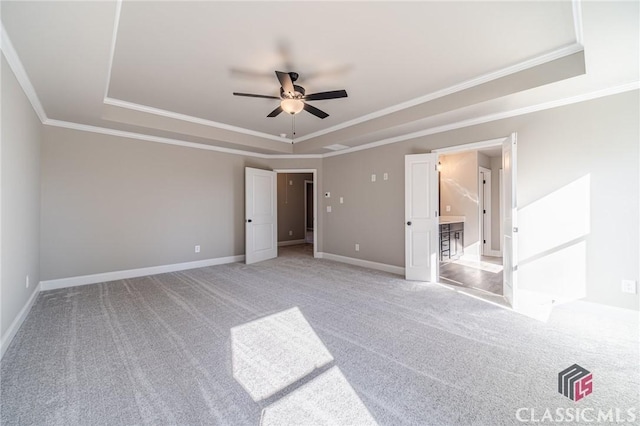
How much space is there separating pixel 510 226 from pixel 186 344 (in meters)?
3.83

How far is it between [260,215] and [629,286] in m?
5.64

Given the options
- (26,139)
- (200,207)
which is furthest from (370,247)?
(26,139)

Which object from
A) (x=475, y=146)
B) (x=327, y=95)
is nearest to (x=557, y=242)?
(x=475, y=146)

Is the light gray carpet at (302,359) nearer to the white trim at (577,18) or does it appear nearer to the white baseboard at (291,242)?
the white trim at (577,18)

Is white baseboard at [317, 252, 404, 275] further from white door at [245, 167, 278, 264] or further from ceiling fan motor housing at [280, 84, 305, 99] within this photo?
ceiling fan motor housing at [280, 84, 305, 99]

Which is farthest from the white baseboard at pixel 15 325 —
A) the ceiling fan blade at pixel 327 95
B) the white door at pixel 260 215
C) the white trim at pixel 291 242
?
the white trim at pixel 291 242

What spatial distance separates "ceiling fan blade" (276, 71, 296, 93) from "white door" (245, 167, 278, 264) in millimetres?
3163

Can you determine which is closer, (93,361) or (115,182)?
(93,361)

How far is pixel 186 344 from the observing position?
239 cm

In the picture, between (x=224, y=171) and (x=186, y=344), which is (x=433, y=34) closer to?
(x=186, y=344)

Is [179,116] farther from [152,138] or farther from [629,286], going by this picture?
[629,286]

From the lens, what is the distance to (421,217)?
4469mm

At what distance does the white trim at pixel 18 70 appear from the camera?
2085 millimetres

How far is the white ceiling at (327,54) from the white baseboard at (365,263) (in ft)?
8.25
